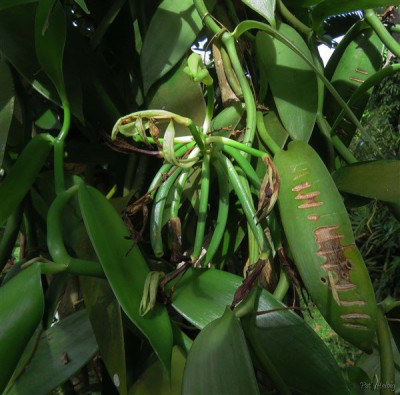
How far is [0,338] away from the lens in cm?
30

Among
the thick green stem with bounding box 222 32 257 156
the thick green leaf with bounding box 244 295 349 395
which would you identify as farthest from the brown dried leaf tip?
the thick green stem with bounding box 222 32 257 156

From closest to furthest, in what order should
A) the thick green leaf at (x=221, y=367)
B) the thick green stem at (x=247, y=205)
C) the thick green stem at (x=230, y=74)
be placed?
the thick green leaf at (x=221, y=367), the thick green stem at (x=247, y=205), the thick green stem at (x=230, y=74)

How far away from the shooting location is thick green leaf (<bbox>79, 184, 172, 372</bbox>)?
0.34 meters

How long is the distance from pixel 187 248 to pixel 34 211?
17 centimetres

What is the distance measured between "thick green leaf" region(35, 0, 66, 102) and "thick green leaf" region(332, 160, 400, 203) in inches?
10.3

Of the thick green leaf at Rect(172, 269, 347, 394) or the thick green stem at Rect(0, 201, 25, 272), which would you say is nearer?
the thick green leaf at Rect(172, 269, 347, 394)

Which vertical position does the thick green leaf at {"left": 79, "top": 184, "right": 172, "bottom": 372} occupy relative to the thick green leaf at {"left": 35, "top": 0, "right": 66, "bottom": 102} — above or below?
below

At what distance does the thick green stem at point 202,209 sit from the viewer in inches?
15.2

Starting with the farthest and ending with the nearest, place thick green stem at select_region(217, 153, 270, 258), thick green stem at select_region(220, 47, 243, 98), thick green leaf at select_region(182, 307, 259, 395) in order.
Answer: thick green stem at select_region(220, 47, 243, 98), thick green stem at select_region(217, 153, 270, 258), thick green leaf at select_region(182, 307, 259, 395)

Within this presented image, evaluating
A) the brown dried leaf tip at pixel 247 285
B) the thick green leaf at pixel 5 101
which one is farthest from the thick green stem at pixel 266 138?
the thick green leaf at pixel 5 101

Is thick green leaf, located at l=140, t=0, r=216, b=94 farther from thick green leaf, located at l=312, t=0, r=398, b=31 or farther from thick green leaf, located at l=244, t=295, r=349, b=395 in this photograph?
thick green leaf, located at l=244, t=295, r=349, b=395

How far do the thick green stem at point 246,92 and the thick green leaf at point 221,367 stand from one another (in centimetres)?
18

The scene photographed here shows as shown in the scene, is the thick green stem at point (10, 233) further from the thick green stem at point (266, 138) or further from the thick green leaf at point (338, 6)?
the thick green leaf at point (338, 6)

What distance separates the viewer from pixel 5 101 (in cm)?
45
